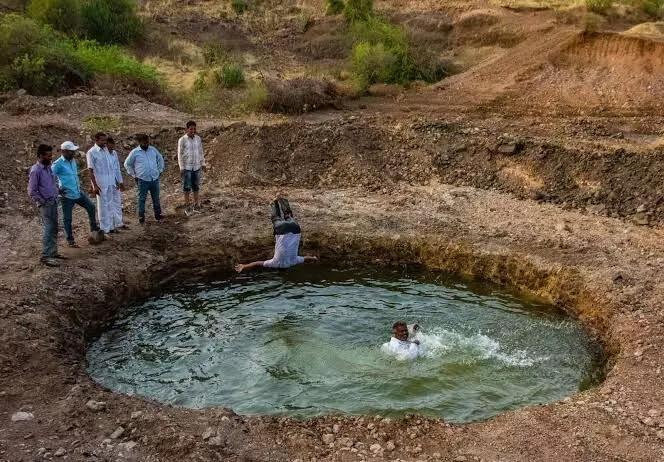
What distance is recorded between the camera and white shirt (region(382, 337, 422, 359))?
8195 millimetres

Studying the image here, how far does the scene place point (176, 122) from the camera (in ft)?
53.5

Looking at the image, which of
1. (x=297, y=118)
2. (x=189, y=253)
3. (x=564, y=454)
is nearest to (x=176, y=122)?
(x=297, y=118)

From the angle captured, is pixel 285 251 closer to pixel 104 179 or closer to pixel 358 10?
pixel 104 179

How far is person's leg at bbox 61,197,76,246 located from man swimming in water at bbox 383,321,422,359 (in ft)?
16.6

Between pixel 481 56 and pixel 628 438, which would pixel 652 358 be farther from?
pixel 481 56

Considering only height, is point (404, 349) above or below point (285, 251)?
below

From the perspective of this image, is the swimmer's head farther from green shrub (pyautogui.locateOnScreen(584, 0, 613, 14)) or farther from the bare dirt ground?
green shrub (pyautogui.locateOnScreen(584, 0, 613, 14))

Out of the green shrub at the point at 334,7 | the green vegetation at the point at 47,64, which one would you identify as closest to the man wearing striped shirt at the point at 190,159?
the green vegetation at the point at 47,64

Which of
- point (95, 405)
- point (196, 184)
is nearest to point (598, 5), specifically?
point (196, 184)

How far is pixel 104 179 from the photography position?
10.3 meters

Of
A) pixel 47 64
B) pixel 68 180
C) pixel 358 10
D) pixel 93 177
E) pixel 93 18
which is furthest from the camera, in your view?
pixel 358 10

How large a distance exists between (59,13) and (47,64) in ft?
18.8

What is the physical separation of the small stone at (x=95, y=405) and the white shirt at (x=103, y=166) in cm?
432

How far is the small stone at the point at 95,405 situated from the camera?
267 inches
